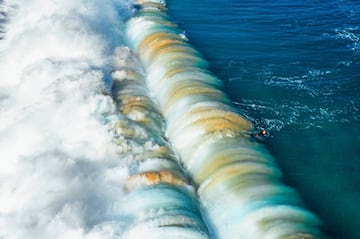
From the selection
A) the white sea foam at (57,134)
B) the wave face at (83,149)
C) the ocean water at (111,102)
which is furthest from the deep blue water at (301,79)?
the white sea foam at (57,134)

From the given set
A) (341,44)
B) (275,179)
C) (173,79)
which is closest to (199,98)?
(173,79)

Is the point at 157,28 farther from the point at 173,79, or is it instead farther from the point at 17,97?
the point at 17,97

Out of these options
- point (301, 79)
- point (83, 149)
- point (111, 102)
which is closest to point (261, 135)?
point (301, 79)

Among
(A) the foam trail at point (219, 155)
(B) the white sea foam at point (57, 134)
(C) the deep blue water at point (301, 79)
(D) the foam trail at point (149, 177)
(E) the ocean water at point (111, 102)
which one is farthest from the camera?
(C) the deep blue water at point (301, 79)

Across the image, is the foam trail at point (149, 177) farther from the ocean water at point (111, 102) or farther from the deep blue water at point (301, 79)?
the deep blue water at point (301, 79)

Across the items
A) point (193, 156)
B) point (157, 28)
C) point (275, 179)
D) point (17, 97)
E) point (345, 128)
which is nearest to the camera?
point (275, 179)

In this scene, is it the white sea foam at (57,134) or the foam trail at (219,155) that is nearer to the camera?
the foam trail at (219,155)
